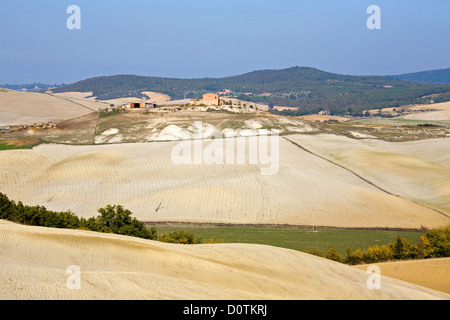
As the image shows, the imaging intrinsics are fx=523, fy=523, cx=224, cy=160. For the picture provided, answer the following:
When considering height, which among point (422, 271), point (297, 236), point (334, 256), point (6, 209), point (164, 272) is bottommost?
point (297, 236)

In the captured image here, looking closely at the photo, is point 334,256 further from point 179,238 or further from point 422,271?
point 179,238

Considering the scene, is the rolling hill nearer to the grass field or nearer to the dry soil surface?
the dry soil surface

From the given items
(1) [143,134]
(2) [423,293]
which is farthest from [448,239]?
(1) [143,134]

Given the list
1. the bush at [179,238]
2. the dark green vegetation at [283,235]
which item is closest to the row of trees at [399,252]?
the dark green vegetation at [283,235]

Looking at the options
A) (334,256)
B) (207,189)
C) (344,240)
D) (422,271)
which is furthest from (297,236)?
(207,189)

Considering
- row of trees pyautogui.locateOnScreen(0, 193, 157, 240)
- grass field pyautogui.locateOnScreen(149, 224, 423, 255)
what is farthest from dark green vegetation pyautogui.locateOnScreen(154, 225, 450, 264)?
row of trees pyautogui.locateOnScreen(0, 193, 157, 240)

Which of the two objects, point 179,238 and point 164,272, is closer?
point 164,272
